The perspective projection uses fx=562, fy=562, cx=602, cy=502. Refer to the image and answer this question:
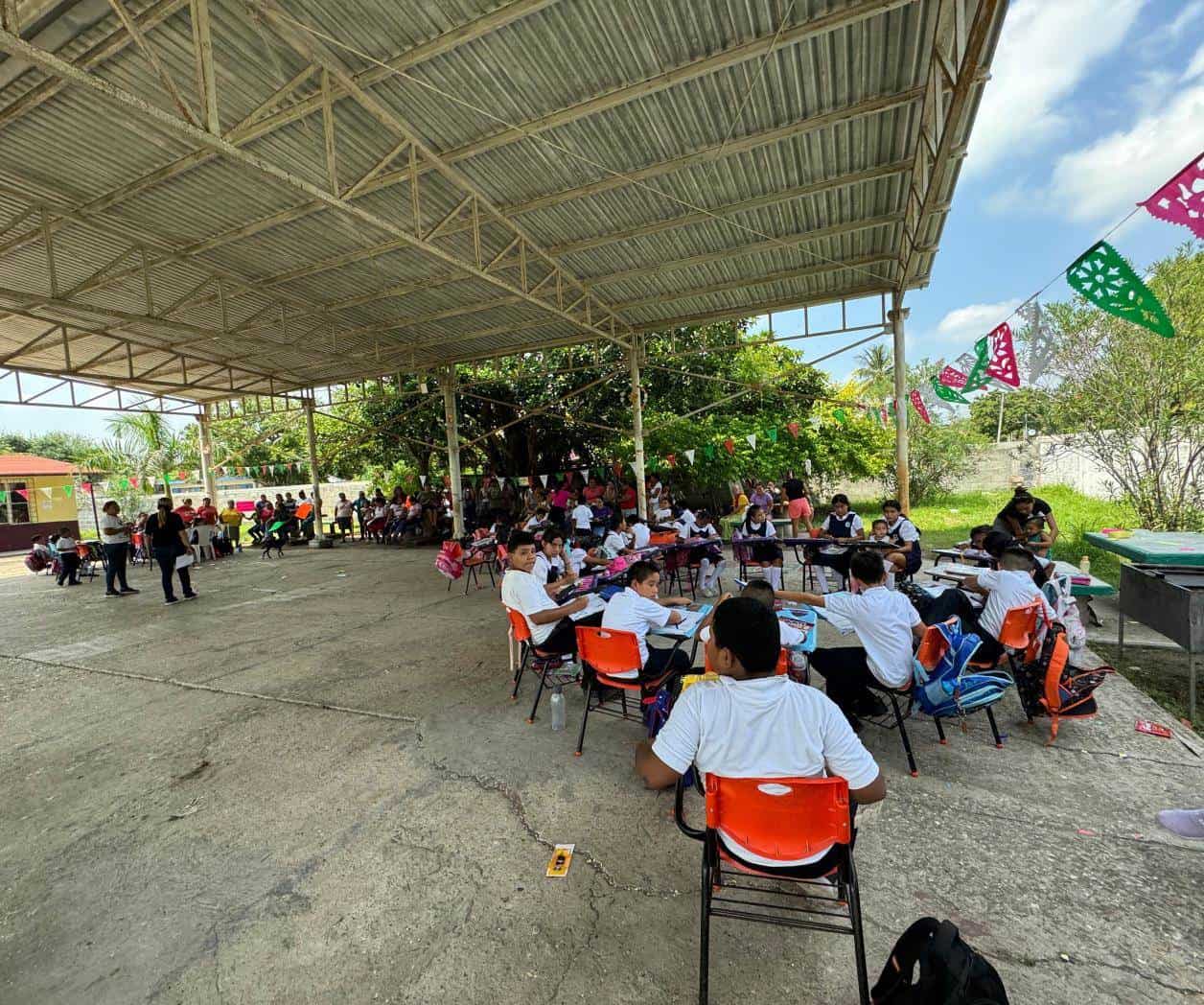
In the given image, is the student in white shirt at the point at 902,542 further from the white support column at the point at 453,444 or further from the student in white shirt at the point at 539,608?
the white support column at the point at 453,444

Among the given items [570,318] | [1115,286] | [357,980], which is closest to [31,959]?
[357,980]

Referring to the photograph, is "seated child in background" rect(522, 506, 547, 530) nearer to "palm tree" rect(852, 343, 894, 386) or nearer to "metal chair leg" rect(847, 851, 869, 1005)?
"metal chair leg" rect(847, 851, 869, 1005)

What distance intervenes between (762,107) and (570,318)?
4189mm

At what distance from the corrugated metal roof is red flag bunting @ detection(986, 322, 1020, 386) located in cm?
146

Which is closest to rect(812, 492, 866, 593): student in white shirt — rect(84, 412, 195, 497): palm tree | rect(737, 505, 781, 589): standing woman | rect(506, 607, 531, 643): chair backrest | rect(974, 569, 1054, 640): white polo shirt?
rect(737, 505, 781, 589): standing woman

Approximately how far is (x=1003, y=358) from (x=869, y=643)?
566 centimetres

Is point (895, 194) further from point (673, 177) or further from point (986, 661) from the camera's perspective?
point (986, 661)

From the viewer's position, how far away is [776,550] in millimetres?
6410

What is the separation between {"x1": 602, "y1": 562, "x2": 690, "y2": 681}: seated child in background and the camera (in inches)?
126

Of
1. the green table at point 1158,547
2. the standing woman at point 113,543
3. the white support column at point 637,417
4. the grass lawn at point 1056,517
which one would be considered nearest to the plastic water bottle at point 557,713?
the green table at point 1158,547

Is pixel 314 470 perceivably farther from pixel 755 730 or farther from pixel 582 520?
pixel 755 730

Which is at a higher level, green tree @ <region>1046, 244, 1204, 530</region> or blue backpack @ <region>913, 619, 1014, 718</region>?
green tree @ <region>1046, 244, 1204, 530</region>

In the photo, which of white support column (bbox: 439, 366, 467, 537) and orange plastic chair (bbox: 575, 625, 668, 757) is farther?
white support column (bbox: 439, 366, 467, 537)

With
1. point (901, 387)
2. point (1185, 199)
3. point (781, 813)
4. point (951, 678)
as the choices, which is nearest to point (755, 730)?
point (781, 813)
